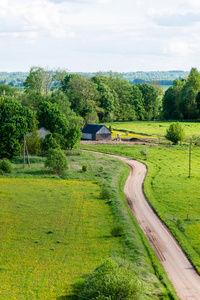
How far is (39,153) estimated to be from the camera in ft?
255

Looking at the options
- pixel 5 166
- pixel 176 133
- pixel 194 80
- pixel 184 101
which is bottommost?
pixel 5 166

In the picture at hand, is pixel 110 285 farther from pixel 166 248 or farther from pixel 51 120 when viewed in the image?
pixel 51 120

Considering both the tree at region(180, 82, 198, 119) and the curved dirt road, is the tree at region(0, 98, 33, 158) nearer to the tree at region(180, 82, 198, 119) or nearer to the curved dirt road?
the curved dirt road

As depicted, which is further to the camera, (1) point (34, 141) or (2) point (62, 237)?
(1) point (34, 141)

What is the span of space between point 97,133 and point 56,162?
3943 centimetres

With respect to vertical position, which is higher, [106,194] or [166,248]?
[106,194]

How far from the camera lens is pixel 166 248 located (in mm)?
35938

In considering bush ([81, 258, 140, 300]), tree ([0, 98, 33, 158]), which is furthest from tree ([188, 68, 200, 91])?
bush ([81, 258, 140, 300])

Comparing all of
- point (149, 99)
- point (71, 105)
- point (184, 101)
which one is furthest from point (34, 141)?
point (149, 99)

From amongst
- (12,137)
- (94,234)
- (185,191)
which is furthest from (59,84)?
(94,234)

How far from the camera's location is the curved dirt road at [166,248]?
29016 mm

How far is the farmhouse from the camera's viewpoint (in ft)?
334

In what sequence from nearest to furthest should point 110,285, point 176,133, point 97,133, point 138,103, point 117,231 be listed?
point 110,285 < point 117,231 < point 176,133 < point 97,133 < point 138,103

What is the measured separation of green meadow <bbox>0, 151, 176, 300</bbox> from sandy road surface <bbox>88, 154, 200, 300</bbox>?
0.83m
